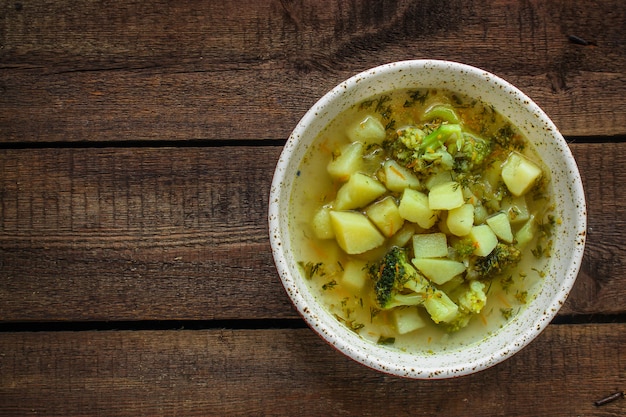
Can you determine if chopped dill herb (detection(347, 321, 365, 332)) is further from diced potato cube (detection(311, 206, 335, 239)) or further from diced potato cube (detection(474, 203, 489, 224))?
diced potato cube (detection(474, 203, 489, 224))

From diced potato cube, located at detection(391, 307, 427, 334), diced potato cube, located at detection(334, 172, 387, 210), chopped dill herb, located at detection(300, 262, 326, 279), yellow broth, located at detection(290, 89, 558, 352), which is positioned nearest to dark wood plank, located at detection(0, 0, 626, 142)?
yellow broth, located at detection(290, 89, 558, 352)

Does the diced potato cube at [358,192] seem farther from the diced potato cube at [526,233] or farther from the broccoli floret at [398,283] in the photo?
the diced potato cube at [526,233]

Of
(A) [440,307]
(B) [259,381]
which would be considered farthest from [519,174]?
(B) [259,381]

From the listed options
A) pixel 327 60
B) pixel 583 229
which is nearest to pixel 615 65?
pixel 583 229

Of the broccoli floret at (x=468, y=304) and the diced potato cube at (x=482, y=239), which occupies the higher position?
the diced potato cube at (x=482, y=239)

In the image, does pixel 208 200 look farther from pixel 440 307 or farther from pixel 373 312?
pixel 440 307

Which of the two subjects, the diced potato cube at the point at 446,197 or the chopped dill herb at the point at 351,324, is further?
the chopped dill herb at the point at 351,324

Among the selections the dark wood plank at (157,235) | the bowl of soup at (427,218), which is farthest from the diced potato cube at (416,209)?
the dark wood plank at (157,235)
